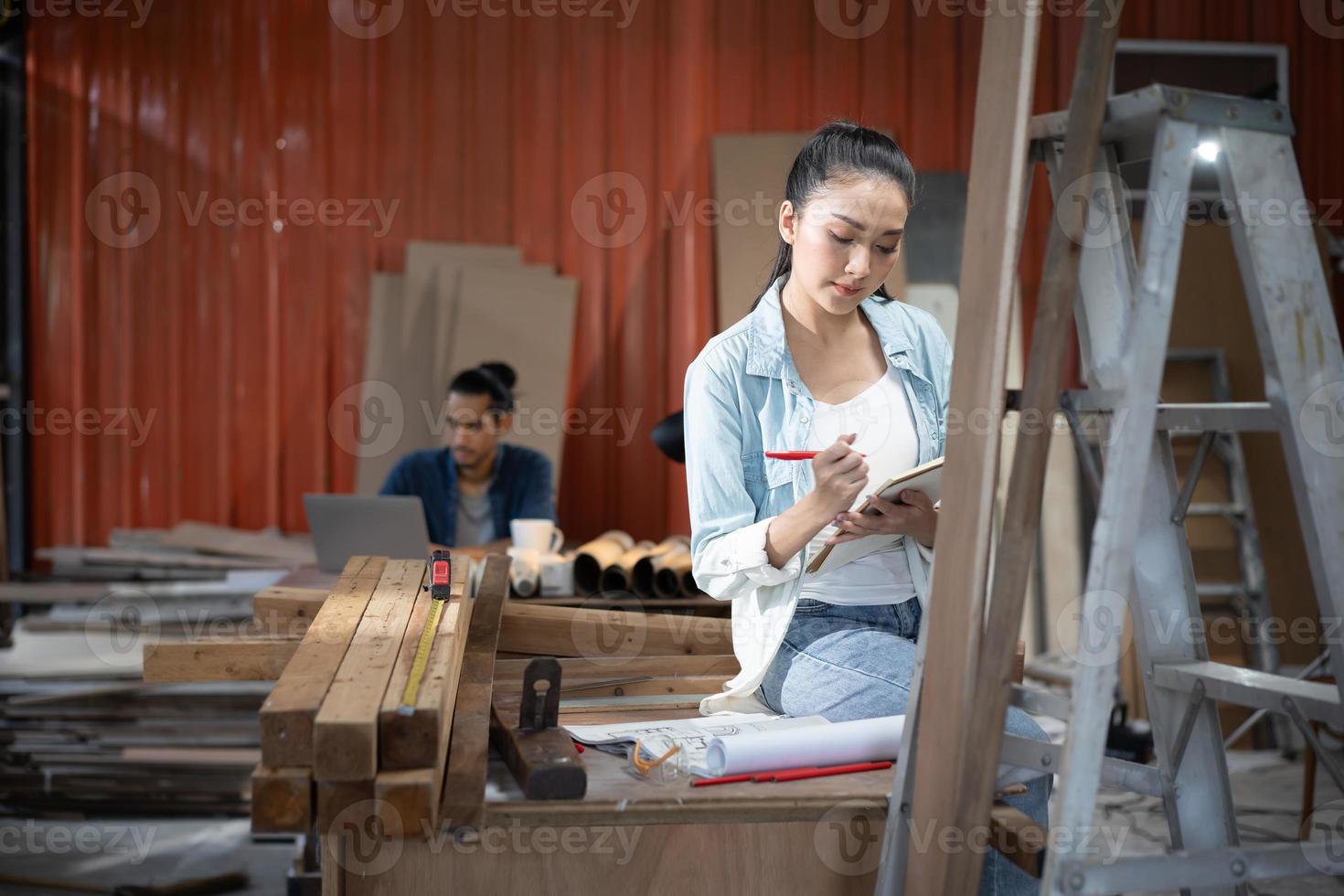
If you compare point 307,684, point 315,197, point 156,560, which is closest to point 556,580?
point 307,684

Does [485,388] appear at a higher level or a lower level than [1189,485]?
higher

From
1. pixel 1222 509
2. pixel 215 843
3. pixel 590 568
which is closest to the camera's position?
pixel 590 568

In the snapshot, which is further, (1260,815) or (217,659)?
(1260,815)

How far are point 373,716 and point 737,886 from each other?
651 mm

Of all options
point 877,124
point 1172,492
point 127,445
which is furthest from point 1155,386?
point 127,445

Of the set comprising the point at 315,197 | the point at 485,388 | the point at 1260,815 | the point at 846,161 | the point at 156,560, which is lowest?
the point at 1260,815

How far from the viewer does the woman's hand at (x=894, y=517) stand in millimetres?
2010

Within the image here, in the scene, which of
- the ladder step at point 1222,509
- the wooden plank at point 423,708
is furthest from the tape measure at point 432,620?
the ladder step at point 1222,509

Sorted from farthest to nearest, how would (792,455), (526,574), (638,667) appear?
(526,574) < (638,667) < (792,455)

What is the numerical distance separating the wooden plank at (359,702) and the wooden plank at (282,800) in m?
0.03

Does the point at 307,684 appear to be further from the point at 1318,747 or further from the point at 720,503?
the point at 1318,747

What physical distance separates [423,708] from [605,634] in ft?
3.51

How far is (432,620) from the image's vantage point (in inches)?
83.0

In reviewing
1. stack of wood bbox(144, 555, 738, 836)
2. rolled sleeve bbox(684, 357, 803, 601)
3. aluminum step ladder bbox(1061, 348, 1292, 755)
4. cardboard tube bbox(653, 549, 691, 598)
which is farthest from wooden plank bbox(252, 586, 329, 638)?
aluminum step ladder bbox(1061, 348, 1292, 755)
